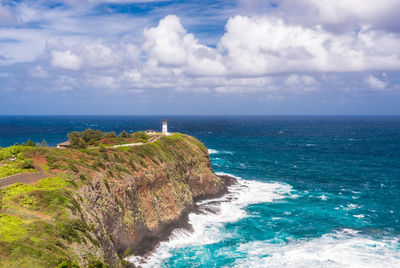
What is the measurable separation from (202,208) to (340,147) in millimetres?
105670

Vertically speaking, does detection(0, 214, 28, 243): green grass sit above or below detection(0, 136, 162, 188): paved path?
below

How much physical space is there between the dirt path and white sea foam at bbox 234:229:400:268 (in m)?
27.6

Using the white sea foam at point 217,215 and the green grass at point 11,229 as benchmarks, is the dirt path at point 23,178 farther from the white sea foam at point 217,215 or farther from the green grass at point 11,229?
the white sea foam at point 217,215

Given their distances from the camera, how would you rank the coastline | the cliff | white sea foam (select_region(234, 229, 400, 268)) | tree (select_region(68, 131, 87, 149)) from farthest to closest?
tree (select_region(68, 131, 87, 149))
the coastline
white sea foam (select_region(234, 229, 400, 268))
the cliff

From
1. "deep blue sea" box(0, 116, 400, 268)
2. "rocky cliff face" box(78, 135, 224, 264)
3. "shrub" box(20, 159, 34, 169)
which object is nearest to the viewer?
"rocky cliff face" box(78, 135, 224, 264)

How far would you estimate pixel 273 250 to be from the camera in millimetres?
40969

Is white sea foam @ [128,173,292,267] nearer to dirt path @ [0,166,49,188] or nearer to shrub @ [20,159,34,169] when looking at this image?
dirt path @ [0,166,49,188]

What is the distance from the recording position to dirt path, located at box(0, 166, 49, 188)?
3188 cm

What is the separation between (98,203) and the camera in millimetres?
36219

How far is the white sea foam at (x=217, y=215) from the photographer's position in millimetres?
40969

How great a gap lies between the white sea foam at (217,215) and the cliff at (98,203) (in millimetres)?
2249

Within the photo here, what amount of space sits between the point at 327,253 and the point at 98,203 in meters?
32.5

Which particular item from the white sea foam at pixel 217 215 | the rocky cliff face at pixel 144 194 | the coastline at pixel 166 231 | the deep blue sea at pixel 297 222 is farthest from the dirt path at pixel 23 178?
the deep blue sea at pixel 297 222

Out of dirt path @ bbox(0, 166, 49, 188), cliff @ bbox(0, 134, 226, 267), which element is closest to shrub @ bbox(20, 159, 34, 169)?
cliff @ bbox(0, 134, 226, 267)
